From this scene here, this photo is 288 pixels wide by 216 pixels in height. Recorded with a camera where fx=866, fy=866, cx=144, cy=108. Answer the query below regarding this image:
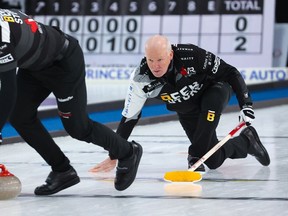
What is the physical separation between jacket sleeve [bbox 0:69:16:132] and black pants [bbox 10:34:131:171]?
0.80 feet

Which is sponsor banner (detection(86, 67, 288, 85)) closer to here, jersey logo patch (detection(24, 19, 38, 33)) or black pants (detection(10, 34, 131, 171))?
black pants (detection(10, 34, 131, 171))

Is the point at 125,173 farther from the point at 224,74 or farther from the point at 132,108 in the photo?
the point at 224,74

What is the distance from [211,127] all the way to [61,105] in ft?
3.10

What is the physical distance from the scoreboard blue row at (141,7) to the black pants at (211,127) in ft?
18.2

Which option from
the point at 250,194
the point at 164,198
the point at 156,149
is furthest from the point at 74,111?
the point at 156,149

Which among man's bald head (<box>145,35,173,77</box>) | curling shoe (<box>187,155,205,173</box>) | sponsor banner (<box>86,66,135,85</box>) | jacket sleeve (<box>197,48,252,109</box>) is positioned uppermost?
man's bald head (<box>145,35,173,77</box>)

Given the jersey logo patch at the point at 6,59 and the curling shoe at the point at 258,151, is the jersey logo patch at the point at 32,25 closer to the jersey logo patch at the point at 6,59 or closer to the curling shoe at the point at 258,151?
the jersey logo patch at the point at 6,59

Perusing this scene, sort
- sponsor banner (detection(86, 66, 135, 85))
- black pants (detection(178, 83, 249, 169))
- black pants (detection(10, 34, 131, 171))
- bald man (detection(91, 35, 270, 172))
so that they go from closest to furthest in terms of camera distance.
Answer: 1. black pants (detection(10, 34, 131, 171))
2. bald man (detection(91, 35, 270, 172))
3. black pants (detection(178, 83, 249, 169))
4. sponsor banner (detection(86, 66, 135, 85))

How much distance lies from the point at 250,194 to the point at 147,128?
299 cm

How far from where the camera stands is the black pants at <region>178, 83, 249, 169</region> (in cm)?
390

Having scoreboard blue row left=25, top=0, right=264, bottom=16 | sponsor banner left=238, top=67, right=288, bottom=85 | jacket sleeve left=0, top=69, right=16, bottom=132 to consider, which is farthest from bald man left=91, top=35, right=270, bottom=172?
scoreboard blue row left=25, top=0, right=264, bottom=16

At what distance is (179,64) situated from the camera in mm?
3785

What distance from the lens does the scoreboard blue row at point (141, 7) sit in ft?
31.4

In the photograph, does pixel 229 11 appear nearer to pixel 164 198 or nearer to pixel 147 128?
pixel 147 128
